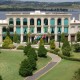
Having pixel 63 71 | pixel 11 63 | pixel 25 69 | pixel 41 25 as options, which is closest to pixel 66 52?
pixel 11 63

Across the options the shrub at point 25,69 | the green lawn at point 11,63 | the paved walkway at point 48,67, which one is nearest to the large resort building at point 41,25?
the green lawn at point 11,63

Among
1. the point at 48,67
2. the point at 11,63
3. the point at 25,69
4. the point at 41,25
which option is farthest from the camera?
the point at 41,25

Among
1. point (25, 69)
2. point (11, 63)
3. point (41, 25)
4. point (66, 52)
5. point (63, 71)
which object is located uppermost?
point (25, 69)

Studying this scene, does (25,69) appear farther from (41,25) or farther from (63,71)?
(41,25)

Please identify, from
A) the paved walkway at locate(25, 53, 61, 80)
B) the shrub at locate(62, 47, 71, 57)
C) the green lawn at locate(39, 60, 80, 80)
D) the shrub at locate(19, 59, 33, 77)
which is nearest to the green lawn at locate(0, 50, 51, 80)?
the shrub at locate(19, 59, 33, 77)

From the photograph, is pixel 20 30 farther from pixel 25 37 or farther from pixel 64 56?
pixel 64 56

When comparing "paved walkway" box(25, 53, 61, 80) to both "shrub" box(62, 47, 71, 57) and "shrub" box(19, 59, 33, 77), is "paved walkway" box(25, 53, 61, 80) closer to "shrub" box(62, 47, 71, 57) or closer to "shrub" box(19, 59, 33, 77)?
"shrub" box(19, 59, 33, 77)
